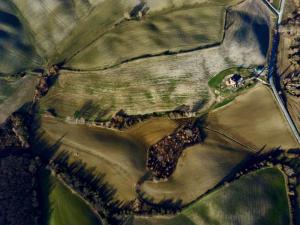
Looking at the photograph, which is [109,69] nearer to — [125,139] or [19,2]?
[125,139]

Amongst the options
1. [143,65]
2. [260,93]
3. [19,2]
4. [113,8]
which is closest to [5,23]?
[19,2]

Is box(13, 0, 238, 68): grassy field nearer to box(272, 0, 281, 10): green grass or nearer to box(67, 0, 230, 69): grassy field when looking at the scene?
box(67, 0, 230, 69): grassy field

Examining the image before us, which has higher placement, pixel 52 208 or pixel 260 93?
pixel 260 93

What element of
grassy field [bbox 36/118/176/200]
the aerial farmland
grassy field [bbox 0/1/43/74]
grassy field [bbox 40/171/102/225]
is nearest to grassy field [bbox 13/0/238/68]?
the aerial farmland

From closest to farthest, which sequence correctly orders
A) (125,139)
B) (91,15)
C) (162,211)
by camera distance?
1. (162,211)
2. (125,139)
3. (91,15)

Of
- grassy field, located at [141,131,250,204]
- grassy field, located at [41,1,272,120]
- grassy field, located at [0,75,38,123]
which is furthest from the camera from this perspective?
grassy field, located at [0,75,38,123]

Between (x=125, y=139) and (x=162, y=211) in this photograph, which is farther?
(x=125, y=139)

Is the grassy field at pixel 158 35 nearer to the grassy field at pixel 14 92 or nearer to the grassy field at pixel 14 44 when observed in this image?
the grassy field at pixel 14 44

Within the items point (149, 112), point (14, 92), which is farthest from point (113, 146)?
point (14, 92)
